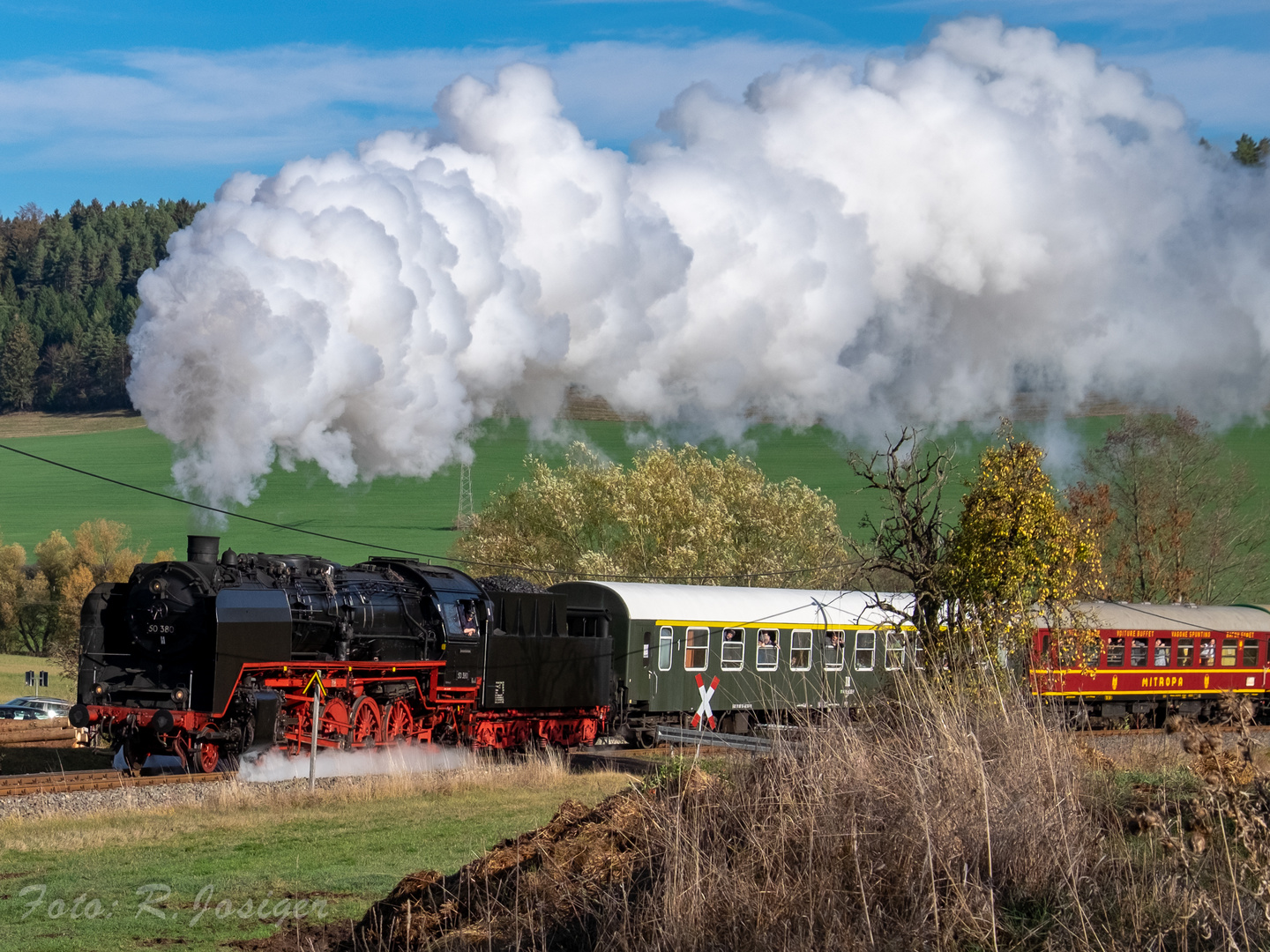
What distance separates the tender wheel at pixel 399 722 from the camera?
21.4m

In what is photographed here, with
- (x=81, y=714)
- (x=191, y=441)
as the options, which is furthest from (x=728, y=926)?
(x=81, y=714)

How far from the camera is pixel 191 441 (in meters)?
15.4

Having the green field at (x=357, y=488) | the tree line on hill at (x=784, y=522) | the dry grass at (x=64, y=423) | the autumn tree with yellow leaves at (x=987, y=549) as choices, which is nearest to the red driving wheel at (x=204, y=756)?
the autumn tree with yellow leaves at (x=987, y=549)

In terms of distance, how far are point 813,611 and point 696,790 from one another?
1941 centimetres

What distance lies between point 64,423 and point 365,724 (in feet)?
268

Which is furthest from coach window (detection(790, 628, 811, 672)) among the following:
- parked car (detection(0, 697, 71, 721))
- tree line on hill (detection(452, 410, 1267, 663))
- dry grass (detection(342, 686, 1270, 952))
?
parked car (detection(0, 697, 71, 721))

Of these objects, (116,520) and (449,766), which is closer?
(449,766)

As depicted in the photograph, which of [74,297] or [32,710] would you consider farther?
[74,297]

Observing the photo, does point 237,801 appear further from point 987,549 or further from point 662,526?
point 662,526

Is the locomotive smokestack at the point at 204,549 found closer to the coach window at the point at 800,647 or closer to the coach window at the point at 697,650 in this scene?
the coach window at the point at 697,650

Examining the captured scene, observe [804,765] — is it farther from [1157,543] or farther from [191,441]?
[1157,543]

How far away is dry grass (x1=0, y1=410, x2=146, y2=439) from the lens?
293 feet

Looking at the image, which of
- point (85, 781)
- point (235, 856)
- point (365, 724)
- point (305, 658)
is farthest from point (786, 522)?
point (235, 856)

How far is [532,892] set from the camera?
7.60m
